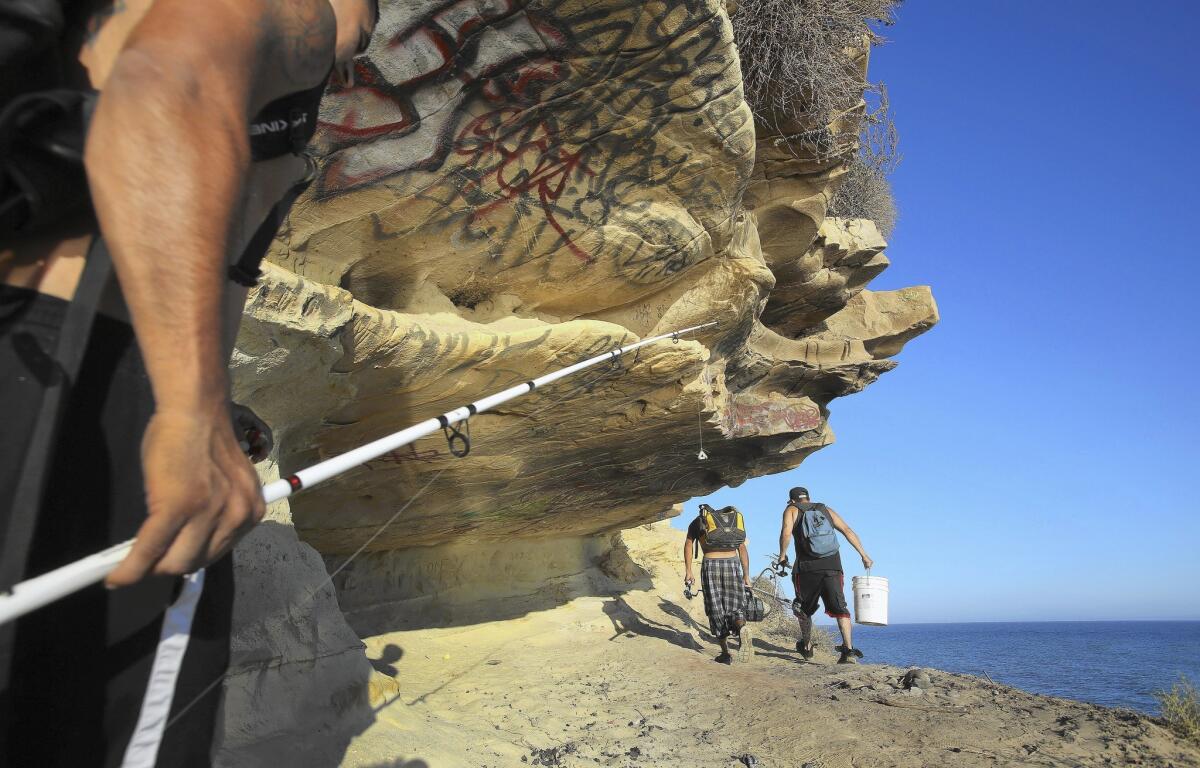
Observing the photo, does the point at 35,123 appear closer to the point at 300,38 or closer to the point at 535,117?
the point at 300,38

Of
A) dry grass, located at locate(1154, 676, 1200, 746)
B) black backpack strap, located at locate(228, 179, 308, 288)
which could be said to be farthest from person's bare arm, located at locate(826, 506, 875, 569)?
black backpack strap, located at locate(228, 179, 308, 288)

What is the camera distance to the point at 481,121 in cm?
419

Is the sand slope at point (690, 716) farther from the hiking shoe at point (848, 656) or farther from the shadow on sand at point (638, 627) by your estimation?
the shadow on sand at point (638, 627)

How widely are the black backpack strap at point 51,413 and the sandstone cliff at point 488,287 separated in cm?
237

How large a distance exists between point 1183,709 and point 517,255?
5.09 m

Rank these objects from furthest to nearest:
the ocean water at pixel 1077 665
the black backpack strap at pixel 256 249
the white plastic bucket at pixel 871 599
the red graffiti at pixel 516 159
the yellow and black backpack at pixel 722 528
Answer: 1. the ocean water at pixel 1077 665
2. the yellow and black backpack at pixel 722 528
3. the white plastic bucket at pixel 871 599
4. the red graffiti at pixel 516 159
5. the black backpack strap at pixel 256 249

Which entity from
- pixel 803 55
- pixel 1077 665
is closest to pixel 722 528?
pixel 803 55

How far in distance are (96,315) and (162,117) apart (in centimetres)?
36

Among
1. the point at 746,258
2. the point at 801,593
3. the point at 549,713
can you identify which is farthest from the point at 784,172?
the point at 549,713

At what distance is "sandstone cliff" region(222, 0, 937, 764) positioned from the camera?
3.68 meters

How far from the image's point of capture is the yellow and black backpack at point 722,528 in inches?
325

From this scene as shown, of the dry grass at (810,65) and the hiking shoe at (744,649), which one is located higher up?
the dry grass at (810,65)

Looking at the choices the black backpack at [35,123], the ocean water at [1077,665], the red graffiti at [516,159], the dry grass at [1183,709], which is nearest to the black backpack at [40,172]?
the black backpack at [35,123]

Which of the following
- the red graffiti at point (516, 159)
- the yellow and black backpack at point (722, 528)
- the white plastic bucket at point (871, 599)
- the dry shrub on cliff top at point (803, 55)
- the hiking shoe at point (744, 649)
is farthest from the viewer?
the yellow and black backpack at point (722, 528)
